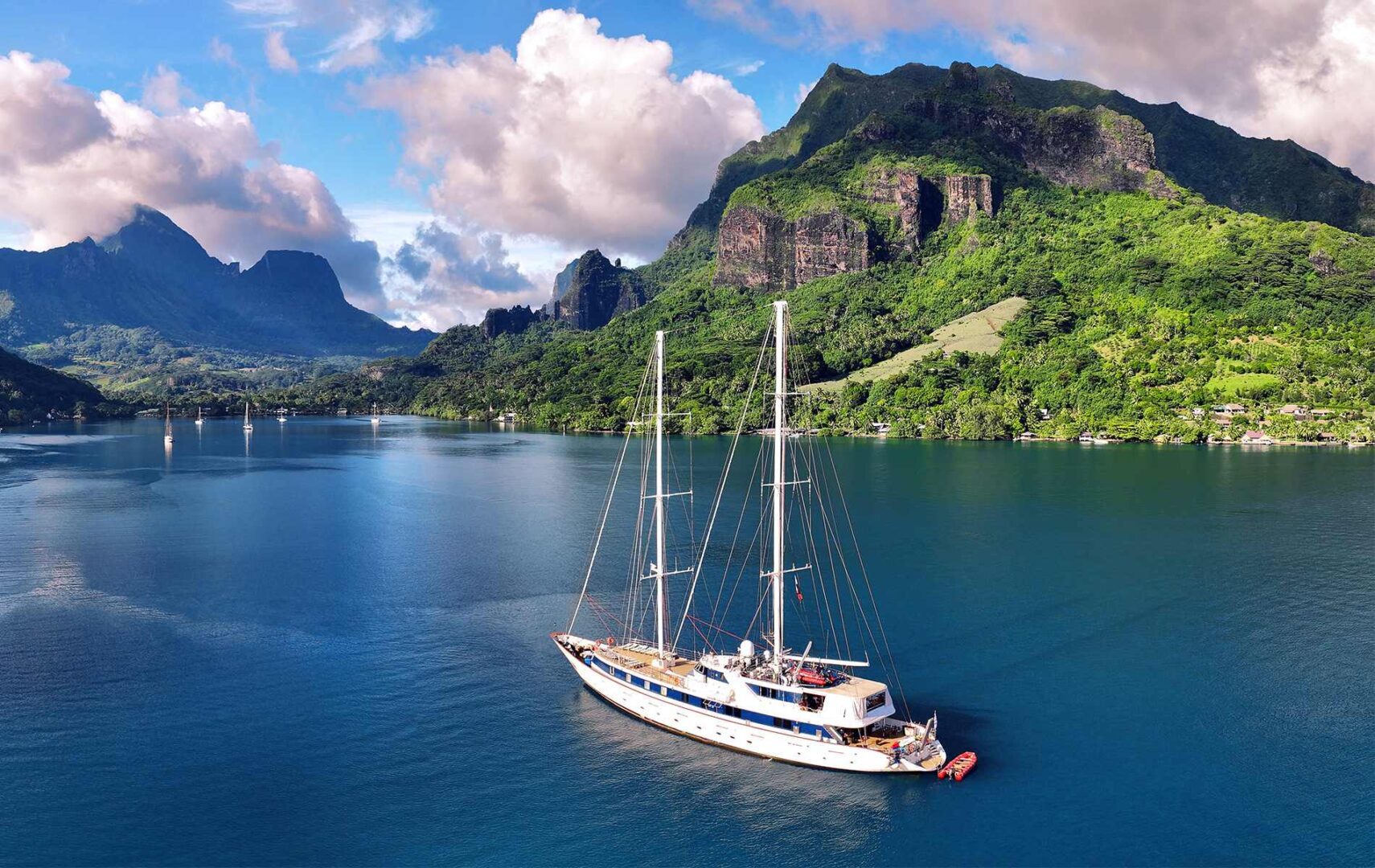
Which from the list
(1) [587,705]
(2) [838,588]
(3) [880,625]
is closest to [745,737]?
(1) [587,705]

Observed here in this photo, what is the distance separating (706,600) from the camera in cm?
6575

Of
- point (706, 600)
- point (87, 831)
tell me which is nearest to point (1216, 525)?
point (706, 600)

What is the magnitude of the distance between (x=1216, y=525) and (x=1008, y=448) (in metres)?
82.6

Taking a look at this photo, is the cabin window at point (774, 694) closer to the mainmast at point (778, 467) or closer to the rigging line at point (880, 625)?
the mainmast at point (778, 467)

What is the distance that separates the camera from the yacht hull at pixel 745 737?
1499 inches

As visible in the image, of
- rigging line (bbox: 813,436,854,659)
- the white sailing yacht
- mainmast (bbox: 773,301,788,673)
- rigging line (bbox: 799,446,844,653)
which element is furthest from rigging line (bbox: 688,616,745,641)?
mainmast (bbox: 773,301,788,673)

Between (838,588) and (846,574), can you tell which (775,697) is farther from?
(846,574)

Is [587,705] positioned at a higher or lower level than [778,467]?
lower

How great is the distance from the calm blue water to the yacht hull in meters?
0.62

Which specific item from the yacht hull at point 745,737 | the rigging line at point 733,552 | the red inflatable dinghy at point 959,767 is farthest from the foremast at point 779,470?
the rigging line at point 733,552

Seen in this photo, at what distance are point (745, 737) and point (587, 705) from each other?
9619 mm

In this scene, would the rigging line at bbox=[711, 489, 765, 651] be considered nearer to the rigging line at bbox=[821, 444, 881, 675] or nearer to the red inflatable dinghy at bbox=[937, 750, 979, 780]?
the rigging line at bbox=[821, 444, 881, 675]

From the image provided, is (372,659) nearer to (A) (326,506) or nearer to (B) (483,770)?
(B) (483,770)

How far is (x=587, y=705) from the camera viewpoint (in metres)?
46.6
